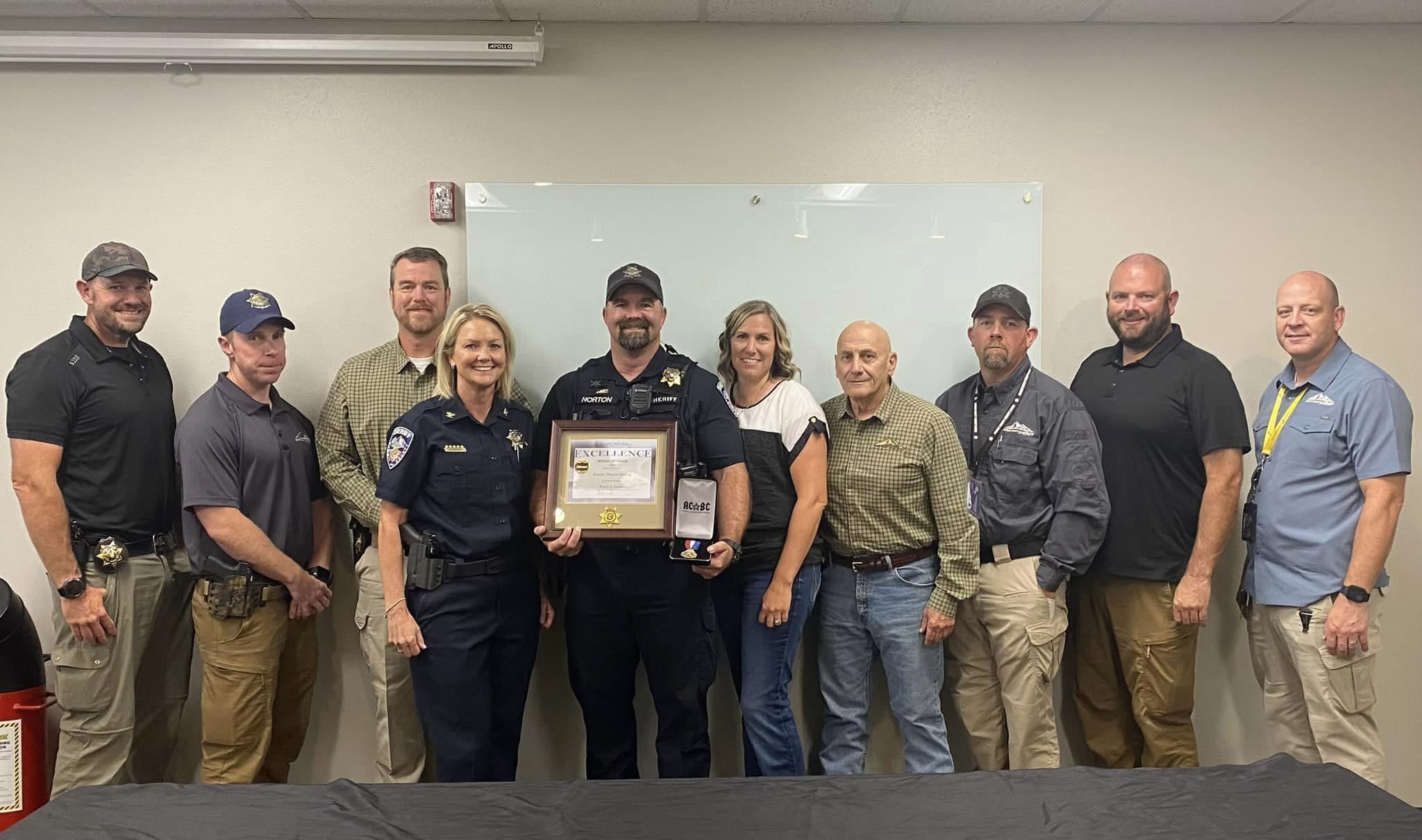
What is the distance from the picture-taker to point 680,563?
9.49ft

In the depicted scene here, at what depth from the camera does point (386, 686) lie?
314 cm

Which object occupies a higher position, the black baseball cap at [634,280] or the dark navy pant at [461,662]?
the black baseball cap at [634,280]

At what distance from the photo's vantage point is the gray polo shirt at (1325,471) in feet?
9.71

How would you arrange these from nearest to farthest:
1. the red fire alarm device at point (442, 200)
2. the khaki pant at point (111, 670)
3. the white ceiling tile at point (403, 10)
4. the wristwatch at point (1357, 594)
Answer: the wristwatch at point (1357, 594)
the khaki pant at point (111, 670)
the white ceiling tile at point (403, 10)
the red fire alarm device at point (442, 200)

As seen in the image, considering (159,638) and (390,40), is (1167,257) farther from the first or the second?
(159,638)

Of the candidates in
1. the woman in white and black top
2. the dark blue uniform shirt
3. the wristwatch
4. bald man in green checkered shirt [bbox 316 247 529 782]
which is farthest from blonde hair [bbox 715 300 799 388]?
the wristwatch

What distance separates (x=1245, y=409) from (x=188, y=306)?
4138 millimetres

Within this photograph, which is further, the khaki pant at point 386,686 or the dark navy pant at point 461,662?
the khaki pant at point 386,686

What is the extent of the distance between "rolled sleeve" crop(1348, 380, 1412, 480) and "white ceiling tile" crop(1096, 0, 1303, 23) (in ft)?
4.95

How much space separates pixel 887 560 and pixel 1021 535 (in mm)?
480

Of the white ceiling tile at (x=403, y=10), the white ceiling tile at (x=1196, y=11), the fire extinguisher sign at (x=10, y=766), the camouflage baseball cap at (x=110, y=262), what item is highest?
the white ceiling tile at (x=1196, y=11)

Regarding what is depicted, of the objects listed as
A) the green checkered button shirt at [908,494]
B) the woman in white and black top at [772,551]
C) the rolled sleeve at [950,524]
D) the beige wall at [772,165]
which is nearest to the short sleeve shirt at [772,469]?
the woman in white and black top at [772,551]

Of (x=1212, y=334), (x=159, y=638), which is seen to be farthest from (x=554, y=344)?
(x=1212, y=334)

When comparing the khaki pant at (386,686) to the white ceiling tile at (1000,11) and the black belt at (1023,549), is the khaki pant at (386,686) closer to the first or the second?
the black belt at (1023,549)
